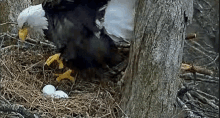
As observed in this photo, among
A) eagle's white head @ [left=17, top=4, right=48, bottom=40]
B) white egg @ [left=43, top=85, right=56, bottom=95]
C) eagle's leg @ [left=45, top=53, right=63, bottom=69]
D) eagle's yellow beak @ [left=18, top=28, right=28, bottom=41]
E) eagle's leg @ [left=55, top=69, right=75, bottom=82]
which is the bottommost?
white egg @ [left=43, top=85, right=56, bottom=95]

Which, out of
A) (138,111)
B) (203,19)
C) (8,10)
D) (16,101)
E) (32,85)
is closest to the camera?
(138,111)

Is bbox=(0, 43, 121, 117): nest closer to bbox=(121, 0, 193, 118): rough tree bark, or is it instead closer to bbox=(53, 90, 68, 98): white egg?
bbox=(53, 90, 68, 98): white egg

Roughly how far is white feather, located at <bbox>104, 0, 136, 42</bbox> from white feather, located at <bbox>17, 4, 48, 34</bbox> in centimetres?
63

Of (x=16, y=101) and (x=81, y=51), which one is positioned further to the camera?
(x=81, y=51)

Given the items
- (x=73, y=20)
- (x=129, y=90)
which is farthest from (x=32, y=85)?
Answer: (x=129, y=90)

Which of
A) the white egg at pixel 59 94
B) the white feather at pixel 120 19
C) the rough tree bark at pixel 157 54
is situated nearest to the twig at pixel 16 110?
the white egg at pixel 59 94

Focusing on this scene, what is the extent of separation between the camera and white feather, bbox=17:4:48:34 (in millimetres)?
2287

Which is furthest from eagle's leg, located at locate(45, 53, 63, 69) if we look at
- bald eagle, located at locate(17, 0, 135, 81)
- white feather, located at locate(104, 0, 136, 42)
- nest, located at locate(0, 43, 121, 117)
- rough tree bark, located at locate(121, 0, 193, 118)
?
rough tree bark, located at locate(121, 0, 193, 118)

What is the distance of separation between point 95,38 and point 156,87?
73 cm

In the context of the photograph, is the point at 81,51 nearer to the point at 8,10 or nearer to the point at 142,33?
the point at 142,33

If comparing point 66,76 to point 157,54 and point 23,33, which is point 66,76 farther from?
point 157,54

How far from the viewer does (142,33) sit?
1504 millimetres

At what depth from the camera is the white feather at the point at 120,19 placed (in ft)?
6.37

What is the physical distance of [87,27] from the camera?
2049 mm
